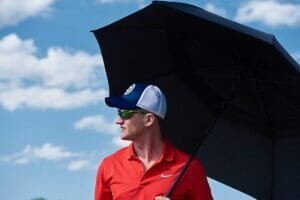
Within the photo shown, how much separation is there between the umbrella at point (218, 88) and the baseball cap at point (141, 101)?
0.57 metres

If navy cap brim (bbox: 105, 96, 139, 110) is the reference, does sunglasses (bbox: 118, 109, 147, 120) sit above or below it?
below

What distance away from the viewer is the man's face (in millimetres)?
5844

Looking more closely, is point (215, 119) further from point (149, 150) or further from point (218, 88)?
point (149, 150)

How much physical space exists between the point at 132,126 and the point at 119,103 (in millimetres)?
185

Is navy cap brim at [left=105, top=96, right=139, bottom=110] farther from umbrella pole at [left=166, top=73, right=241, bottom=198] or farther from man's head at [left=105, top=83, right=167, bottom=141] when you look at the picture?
umbrella pole at [left=166, top=73, right=241, bottom=198]

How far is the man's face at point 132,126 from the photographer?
230 inches

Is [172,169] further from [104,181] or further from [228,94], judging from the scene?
[228,94]

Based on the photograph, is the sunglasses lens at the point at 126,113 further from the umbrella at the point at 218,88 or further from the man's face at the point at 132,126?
the umbrella at the point at 218,88

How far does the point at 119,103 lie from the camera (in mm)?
5859

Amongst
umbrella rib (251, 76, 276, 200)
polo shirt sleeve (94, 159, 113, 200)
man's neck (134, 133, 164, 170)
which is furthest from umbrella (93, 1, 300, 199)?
polo shirt sleeve (94, 159, 113, 200)

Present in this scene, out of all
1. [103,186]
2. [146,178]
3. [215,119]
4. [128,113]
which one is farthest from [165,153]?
[215,119]

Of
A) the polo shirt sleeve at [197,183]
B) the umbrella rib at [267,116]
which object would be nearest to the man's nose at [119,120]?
the polo shirt sleeve at [197,183]

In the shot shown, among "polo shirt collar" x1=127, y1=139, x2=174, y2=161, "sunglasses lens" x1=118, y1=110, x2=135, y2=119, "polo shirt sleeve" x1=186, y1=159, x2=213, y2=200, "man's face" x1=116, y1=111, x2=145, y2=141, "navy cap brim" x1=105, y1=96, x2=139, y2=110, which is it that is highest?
"navy cap brim" x1=105, y1=96, x2=139, y2=110

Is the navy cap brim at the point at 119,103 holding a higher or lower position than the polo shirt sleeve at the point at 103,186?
higher
